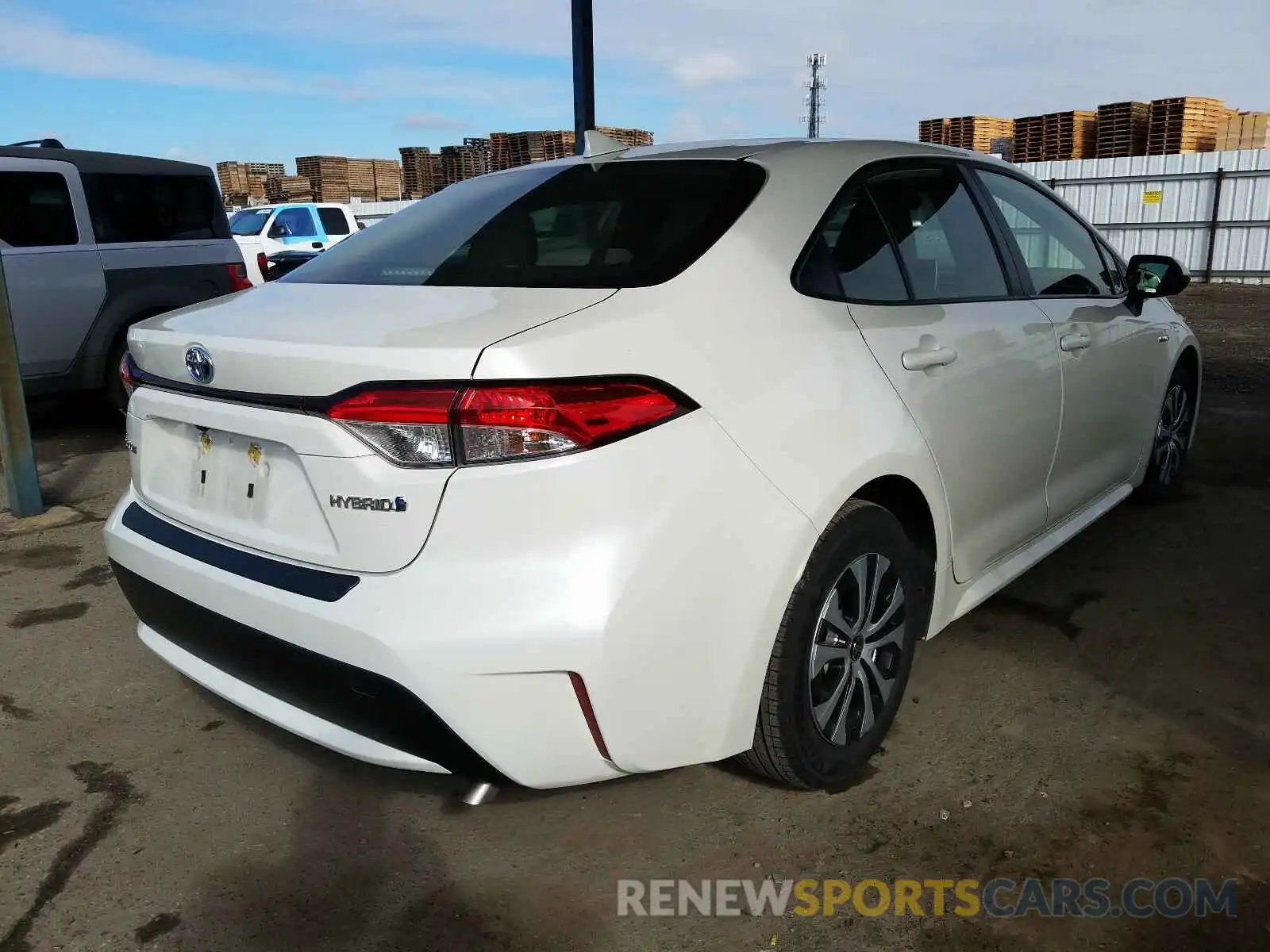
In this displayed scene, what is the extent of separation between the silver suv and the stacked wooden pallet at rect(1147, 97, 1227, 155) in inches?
824

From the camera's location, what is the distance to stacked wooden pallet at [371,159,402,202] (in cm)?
3036

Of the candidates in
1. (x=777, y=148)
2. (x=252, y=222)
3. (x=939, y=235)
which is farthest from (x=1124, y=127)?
(x=777, y=148)

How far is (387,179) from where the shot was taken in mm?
30594

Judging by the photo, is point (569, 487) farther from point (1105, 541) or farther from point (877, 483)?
point (1105, 541)

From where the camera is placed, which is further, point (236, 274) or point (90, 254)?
point (236, 274)

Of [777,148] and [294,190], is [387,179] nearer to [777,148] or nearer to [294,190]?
[294,190]

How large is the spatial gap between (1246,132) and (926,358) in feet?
74.5

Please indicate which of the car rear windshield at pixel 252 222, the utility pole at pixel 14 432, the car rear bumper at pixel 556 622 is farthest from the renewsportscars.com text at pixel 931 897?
the car rear windshield at pixel 252 222

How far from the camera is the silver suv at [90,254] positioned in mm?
6449

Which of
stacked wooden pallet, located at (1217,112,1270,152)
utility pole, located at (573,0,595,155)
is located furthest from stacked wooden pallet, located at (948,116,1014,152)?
utility pole, located at (573,0,595,155)

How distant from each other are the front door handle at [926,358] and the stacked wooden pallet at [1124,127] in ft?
74.5

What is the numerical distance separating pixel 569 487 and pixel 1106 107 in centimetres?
2508

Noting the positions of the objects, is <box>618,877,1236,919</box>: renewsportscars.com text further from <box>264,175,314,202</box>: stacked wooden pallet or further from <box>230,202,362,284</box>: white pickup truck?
<box>264,175,314,202</box>: stacked wooden pallet

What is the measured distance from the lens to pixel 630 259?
7.25 ft
